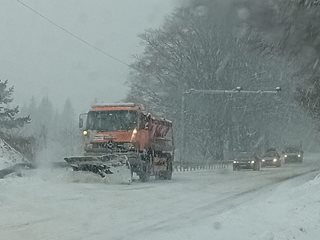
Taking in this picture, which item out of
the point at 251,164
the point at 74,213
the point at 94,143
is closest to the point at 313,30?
the point at 74,213

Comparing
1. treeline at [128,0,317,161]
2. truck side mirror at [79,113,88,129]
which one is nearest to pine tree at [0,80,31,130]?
treeline at [128,0,317,161]

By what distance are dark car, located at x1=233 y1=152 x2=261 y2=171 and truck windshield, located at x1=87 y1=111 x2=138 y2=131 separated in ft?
71.6

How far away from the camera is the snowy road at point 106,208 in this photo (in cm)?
1133

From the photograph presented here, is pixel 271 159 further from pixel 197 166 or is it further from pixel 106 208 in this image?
pixel 106 208

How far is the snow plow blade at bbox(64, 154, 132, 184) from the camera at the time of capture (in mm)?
23438

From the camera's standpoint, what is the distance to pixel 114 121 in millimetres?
25406

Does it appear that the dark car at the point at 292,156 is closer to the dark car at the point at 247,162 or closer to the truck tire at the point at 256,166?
the dark car at the point at 247,162

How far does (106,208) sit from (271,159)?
3915cm

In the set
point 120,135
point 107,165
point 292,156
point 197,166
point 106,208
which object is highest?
point 292,156

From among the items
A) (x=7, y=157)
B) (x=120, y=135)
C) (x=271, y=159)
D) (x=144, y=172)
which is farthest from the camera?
(x=271, y=159)

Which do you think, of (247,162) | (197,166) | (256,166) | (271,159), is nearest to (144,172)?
(247,162)

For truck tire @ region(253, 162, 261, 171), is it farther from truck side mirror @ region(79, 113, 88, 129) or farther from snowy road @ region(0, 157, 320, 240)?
truck side mirror @ region(79, 113, 88, 129)

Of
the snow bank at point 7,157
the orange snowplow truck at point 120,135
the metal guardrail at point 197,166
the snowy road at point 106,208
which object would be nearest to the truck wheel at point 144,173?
the orange snowplow truck at point 120,135

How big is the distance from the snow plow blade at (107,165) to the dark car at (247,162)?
2290 cm
